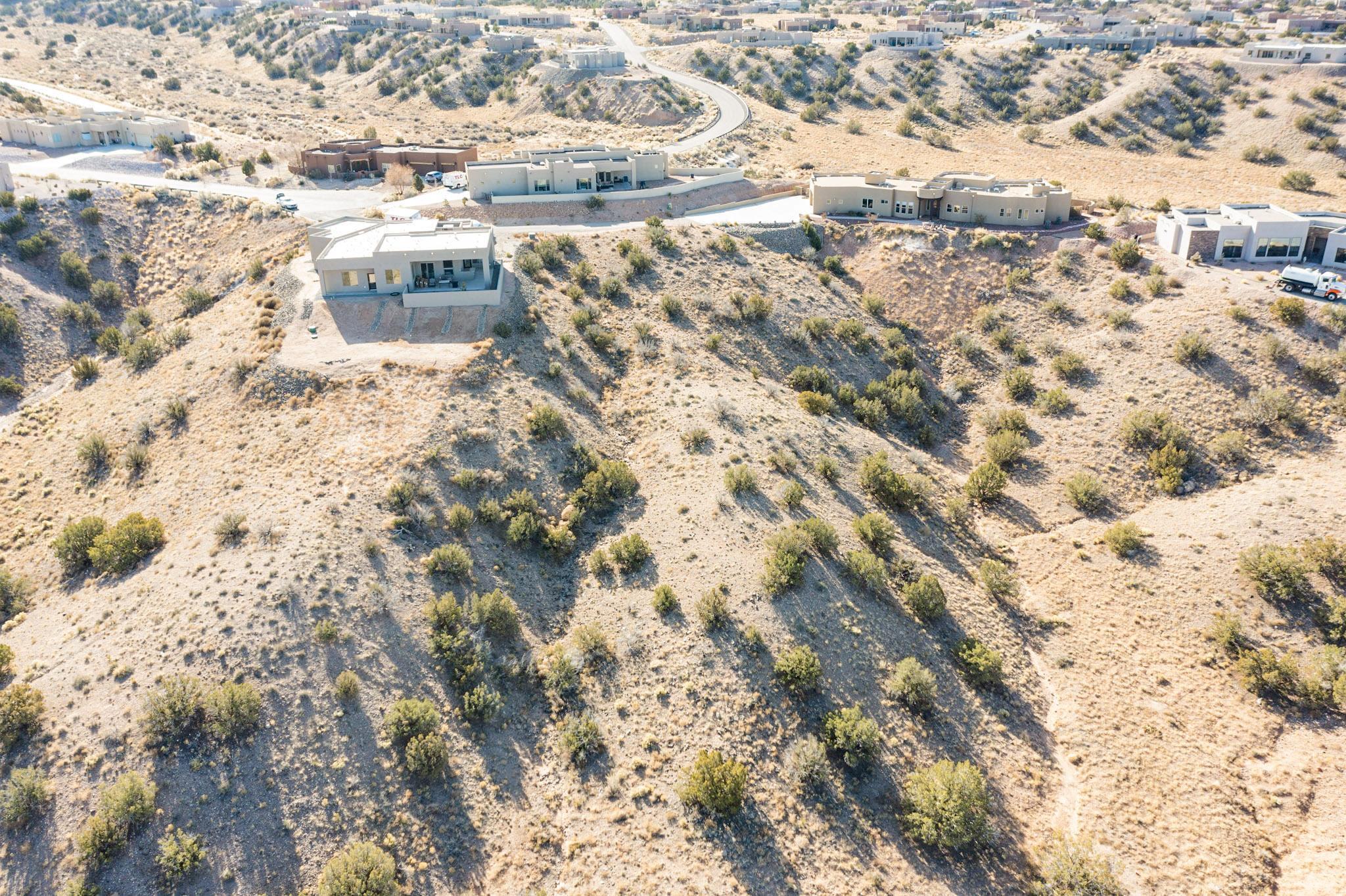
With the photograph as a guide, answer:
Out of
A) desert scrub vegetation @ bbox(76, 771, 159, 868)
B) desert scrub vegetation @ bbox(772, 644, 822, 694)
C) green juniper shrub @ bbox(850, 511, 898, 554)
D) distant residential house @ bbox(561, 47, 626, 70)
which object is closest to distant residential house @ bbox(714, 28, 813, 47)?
distant residential house @ bbox(561, 47, 626, 70)

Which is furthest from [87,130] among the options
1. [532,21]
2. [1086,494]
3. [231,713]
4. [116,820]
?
[532,21]

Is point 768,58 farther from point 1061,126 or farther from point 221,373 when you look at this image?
point 221,373

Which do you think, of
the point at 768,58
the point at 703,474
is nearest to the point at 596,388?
the point at 703,474

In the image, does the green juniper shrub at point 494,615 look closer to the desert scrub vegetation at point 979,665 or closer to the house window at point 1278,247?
the desert scrub vegetation at point 979,665

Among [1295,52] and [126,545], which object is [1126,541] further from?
[1295,52]

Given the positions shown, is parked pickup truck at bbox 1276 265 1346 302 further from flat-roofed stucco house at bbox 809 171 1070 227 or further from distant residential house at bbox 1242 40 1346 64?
distant residential house at bbox 1242 40 1346 64
